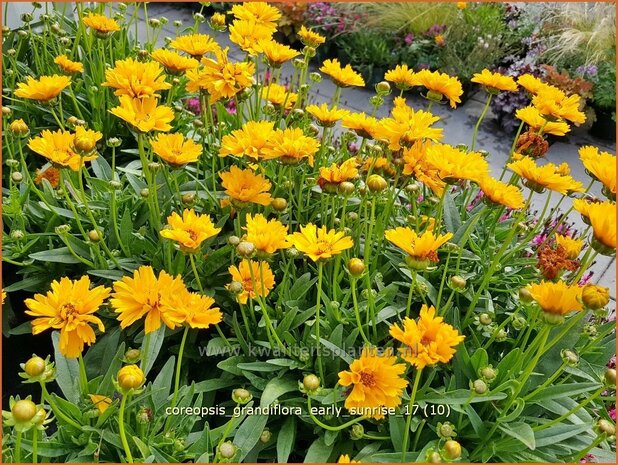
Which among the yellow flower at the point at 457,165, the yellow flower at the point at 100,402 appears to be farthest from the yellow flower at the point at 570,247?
the yellow flower at the point at 100,402

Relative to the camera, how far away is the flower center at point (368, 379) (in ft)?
2.93

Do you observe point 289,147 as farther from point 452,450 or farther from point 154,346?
point 452,450

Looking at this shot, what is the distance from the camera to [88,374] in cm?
112

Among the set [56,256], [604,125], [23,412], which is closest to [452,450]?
[23,412]

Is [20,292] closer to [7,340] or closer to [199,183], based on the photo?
[7,340]

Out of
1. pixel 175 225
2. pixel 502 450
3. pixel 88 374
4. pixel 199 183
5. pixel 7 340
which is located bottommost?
pixel 7 340

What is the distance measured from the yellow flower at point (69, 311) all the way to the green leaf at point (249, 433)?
31 cm

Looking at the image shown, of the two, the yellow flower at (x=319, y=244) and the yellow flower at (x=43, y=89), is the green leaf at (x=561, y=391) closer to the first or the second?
the yellow flower at (x=319, y=244)

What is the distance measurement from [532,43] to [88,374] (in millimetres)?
3745

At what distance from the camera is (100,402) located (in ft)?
3.09

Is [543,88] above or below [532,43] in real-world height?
above

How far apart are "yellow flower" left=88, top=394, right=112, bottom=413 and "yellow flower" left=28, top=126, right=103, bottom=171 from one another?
430 mm

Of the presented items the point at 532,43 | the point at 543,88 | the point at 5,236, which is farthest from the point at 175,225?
the point at 532,43

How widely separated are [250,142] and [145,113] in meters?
0.21
